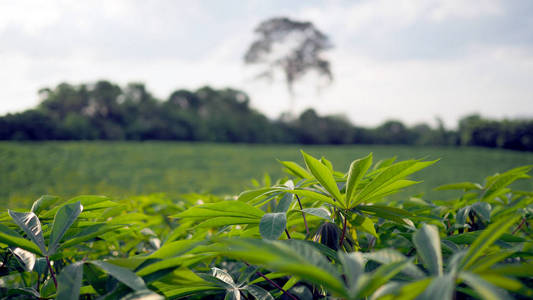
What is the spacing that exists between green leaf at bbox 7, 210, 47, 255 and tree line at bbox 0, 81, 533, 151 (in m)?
11.8

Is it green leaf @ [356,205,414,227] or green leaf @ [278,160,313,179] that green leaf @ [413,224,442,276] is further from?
green leaf @ [278,160,313,179]

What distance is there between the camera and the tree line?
1466cm

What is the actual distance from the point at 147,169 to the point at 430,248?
32.2ft

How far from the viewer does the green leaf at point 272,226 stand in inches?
16.1

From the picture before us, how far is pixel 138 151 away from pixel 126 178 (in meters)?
3.30

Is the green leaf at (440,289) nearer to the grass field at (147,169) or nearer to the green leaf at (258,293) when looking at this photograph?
the green leaf at (258,293)

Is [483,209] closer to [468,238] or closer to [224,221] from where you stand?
[468,238]

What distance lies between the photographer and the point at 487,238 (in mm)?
335

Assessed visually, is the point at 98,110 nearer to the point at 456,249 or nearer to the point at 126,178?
the point at 126,178

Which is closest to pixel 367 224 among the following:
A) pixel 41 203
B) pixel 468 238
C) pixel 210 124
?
pixel 468 238

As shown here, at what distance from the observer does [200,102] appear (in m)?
23.0

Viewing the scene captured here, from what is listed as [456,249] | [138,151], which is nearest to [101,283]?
[456,249]

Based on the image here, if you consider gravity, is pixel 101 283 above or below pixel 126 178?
above

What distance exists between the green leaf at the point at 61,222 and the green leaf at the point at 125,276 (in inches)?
5.8
